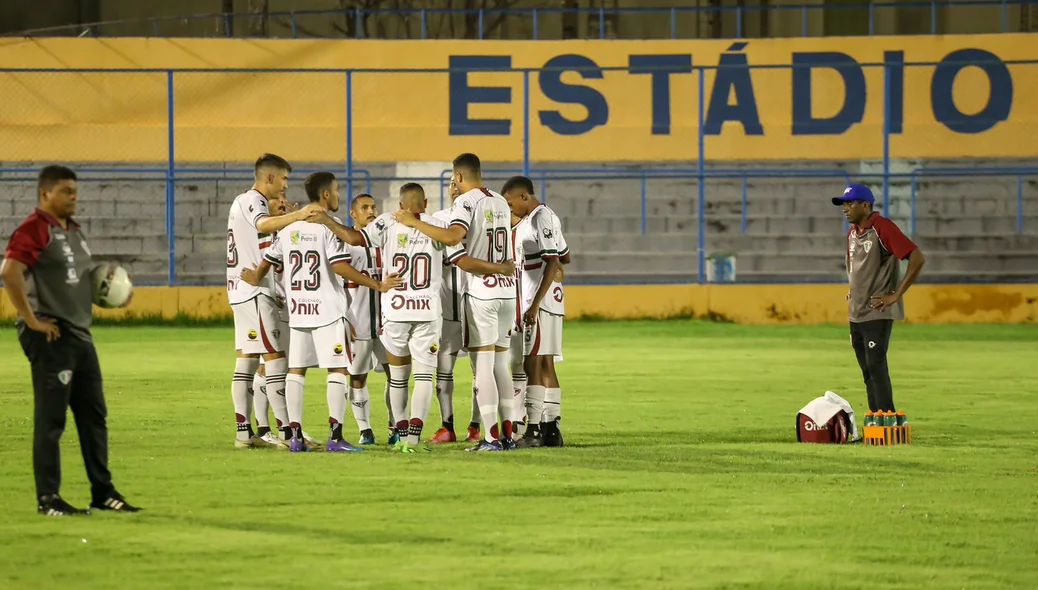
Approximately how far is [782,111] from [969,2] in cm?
466

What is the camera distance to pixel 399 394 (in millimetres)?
10695

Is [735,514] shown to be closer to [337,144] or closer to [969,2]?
[337,144]

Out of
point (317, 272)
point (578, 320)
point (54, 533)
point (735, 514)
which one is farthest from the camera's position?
point (578, 320)

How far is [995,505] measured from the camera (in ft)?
27.4

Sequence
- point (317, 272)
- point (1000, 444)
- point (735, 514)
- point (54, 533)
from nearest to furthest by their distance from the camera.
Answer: point (54, 533)
point (735, 514)
point (317, 272)
point (1000, 444)

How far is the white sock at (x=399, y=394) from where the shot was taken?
10.7 metres

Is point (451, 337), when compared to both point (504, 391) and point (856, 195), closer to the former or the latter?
point (504, 391)

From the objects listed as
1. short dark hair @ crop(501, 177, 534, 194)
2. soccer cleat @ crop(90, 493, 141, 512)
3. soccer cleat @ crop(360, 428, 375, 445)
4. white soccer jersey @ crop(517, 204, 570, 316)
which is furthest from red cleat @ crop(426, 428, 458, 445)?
soccer cleat @ crop(90, 493, 141, 512)

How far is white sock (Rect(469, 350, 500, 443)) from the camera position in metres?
10.4

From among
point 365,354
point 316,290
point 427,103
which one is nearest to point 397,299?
point 316,290

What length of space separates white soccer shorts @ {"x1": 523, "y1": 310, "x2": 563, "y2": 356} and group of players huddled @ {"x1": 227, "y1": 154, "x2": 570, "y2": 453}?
10mm

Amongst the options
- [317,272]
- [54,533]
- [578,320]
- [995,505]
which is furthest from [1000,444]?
[578,320]

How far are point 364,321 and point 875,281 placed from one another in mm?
3690

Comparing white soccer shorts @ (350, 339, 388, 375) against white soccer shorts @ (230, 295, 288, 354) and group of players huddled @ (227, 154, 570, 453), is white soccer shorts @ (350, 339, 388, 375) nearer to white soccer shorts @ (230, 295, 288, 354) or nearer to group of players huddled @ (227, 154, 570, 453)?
group of players huddled @ (227, 154, 570, 453)
